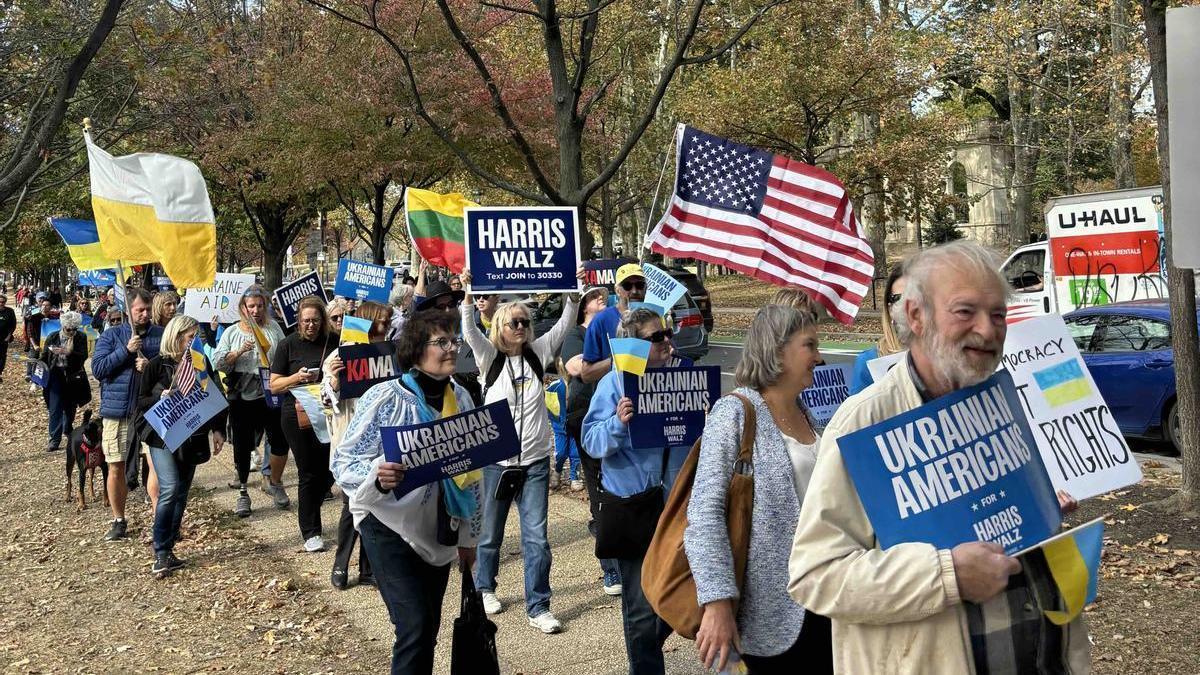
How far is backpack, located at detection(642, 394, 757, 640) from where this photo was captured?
3221 millimetres

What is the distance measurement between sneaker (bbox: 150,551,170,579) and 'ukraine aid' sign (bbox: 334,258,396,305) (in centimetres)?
502

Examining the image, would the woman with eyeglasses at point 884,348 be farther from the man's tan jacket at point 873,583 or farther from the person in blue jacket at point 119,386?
the person in blue jacket at point 119,386

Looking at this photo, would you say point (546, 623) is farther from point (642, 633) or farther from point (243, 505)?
point (243, 505)

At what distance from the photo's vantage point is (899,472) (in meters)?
2.33

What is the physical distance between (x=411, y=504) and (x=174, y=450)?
3991 millimetres

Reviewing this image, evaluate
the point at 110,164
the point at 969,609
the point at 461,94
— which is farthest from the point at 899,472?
the point at 461,94

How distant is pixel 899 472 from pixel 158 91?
2199cm

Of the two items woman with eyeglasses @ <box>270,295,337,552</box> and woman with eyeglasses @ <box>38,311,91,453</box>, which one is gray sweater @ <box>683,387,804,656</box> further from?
woman with eyeglasses @ <box>38,311,91,453</box>

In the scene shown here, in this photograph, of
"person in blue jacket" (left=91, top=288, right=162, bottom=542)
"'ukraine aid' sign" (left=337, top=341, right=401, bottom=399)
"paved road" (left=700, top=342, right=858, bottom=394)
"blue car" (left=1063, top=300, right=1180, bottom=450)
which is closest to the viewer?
"'ukraine aid' sign" (left=337, top=341, right=401, bottom=399)

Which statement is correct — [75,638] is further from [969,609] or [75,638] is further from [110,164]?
[969,609]

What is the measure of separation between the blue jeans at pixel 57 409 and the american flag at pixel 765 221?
10308 millimetres

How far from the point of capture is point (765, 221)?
7496mm

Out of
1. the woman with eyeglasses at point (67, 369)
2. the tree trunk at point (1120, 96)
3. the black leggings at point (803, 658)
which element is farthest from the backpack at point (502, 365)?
the tree trunk at point (1120, 96)

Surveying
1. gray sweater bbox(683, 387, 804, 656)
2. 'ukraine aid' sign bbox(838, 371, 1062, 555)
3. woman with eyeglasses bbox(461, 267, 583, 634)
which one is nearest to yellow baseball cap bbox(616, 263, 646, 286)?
woman with eyeglasses bbox(461, 267, 583, 634)
